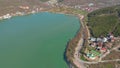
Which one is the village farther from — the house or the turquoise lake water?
the turquoise lake water

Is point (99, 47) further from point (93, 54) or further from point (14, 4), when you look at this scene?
point (14, 4)

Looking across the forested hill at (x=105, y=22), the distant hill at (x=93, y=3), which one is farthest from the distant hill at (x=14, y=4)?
the forested hill at (x=105, y=22)

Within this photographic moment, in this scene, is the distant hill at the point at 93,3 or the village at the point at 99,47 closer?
the village at the point at 99,47

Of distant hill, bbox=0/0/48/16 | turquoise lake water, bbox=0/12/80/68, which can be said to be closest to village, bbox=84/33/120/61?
turquoise lake water, bbox=0/12/80/68

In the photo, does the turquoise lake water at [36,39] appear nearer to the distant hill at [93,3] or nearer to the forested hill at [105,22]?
the forested hill at [105,22]

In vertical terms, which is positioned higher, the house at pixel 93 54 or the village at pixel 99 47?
the house at pixel 93 54

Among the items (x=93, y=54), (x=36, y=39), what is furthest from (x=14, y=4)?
(x=93, y=54)
